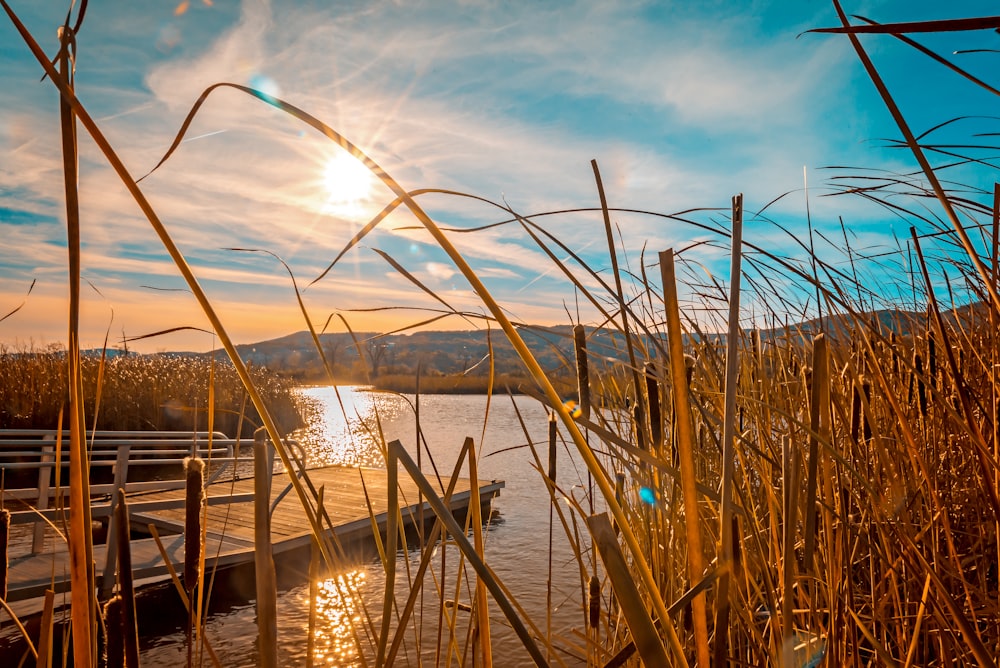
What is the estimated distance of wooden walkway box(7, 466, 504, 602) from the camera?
409 centimetres

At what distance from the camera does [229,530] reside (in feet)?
19.2

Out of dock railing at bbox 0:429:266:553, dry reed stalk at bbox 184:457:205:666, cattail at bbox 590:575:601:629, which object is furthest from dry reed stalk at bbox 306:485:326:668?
dock railing at bbox 0:429:266:553

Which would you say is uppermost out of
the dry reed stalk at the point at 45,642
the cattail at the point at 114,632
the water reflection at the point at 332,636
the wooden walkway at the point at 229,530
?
the cattail at the point at 114,632

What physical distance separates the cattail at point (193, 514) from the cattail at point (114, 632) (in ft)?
0.20

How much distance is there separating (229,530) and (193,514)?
5.98 metres

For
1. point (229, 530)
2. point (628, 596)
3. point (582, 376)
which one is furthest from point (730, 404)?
point (229, 530)

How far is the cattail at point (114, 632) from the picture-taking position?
578mm

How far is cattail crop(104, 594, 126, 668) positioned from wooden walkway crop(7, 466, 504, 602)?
1.98 meters

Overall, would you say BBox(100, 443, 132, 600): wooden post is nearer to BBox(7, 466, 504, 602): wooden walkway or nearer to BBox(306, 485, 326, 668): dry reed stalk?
BBox(7, 466, 504, 602): wooden walkway

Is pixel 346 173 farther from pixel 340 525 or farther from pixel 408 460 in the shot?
pixel 340 525

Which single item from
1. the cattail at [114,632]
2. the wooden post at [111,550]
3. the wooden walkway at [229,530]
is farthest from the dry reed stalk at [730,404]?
the wooden post at [111,550]

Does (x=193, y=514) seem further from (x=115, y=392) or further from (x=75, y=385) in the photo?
(x=115, y=392)

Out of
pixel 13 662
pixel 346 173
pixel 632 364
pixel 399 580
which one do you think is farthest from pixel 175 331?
pixel 399 580

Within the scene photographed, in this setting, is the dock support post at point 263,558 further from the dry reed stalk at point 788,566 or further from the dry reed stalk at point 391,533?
the dry reed stalk at point 788,566
